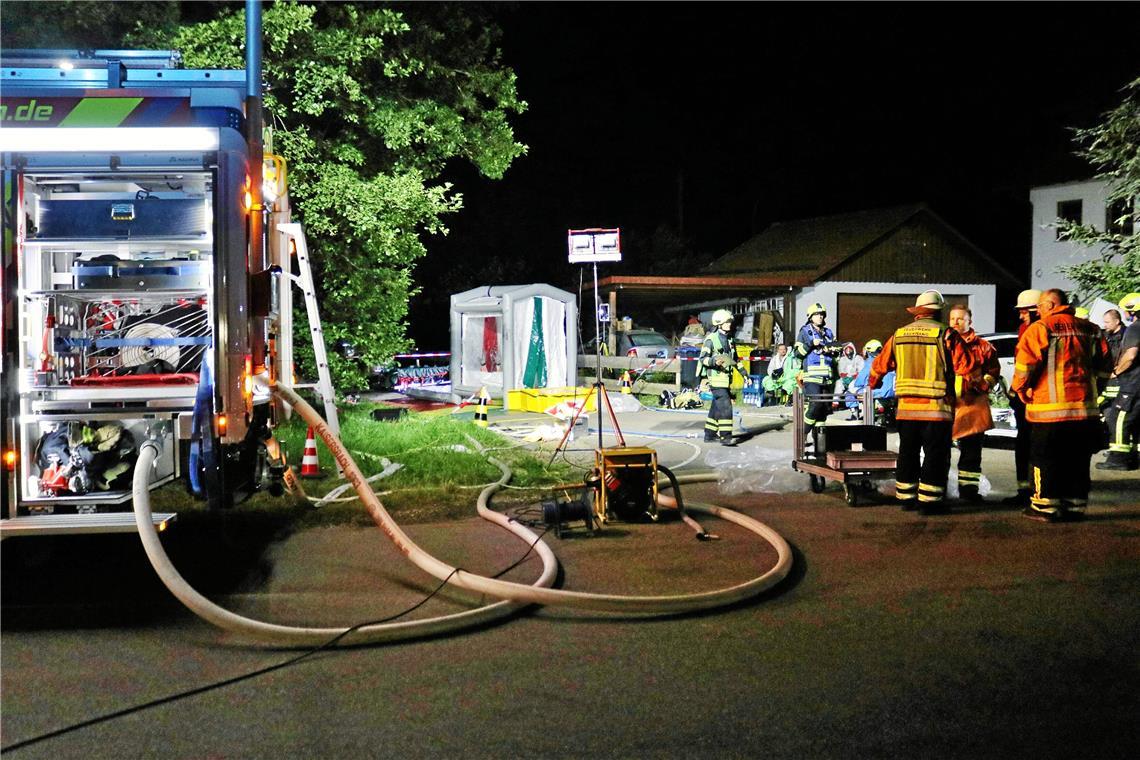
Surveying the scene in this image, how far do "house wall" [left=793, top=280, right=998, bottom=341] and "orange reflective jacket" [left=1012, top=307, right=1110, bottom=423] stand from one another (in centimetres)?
2011

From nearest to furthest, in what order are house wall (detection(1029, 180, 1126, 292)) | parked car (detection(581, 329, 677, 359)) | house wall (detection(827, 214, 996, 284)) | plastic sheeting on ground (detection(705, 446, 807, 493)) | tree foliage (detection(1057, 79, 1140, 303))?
plastic sheeting on ground (detection(705, 446, 807, 493)), tree foliage (detection(1057, 79, 1140, 303)), parked car (detection(581, 329, 677, 359)), house wall (detection(1029, 180, 1126, 292)), house wall (detection(827, 214, 996, 284))

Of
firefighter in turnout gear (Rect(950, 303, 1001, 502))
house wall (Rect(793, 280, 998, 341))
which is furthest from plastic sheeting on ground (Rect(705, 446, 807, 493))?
house wall (Rect(793, 280, 998, 341))

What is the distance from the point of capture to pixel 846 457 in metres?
8.06

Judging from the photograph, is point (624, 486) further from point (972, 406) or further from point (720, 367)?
point (720, 367)

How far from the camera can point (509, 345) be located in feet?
55.9

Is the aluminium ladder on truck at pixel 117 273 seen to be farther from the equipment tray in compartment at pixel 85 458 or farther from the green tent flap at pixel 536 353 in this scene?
the green tent flap at pixel 536 353

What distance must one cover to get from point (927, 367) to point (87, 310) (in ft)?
20.1

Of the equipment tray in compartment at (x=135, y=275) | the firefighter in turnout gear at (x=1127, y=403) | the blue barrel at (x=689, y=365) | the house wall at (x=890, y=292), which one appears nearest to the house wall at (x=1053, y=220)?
the house wall at (x=890, y=292)

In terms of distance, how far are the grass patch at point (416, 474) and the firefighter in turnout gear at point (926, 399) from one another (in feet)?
9.83

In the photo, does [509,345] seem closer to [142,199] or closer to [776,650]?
[142,199]

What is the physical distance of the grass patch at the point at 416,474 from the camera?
25.2 feet

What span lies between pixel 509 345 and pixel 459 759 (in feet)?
45.6

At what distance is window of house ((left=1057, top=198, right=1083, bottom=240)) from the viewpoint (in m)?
30.2

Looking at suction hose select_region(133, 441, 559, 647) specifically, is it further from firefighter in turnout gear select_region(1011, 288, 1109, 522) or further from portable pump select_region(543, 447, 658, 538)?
firefighter in turnout gear select_region(1011, 288, 1109, 522)
